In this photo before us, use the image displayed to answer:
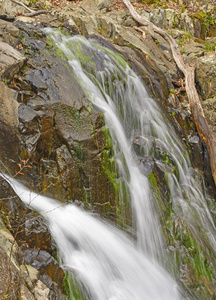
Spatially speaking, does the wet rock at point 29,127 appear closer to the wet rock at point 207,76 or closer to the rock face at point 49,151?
the rock face at point 49,151

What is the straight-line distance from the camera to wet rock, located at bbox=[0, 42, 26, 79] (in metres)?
5.02

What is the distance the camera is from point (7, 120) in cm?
447

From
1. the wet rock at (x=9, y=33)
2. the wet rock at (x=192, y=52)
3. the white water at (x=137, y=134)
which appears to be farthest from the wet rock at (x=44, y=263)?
the wet rock at (x=192, y=52)

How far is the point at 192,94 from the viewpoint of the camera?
8258 mm

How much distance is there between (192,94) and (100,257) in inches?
224

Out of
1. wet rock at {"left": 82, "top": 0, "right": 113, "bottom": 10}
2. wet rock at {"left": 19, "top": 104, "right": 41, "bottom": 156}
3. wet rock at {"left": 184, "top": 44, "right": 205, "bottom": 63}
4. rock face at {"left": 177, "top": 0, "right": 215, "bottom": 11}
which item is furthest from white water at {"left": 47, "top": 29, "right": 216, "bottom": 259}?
rock face at {"left": 177, "top": 0, "right": 215, "bottom": 11}

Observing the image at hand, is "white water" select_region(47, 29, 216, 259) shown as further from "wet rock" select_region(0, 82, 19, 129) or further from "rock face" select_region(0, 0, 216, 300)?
"wet rock" select_region(0, 82, 19, 129)

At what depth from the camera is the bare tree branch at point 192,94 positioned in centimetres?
705

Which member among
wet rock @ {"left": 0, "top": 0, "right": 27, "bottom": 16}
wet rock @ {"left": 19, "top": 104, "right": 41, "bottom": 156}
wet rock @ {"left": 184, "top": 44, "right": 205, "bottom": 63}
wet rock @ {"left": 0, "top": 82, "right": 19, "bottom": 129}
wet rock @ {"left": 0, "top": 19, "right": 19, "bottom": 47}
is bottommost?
wet rock @ {"left": 184, "top": 44, "right": 205, "bottom": 63}

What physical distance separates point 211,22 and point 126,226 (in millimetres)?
10659

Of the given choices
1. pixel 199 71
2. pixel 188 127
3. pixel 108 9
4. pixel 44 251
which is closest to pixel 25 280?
pixel 44 251

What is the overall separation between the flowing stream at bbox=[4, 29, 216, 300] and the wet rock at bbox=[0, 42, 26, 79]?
1199 millimetres

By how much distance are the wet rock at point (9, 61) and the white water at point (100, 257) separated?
198 centimetres

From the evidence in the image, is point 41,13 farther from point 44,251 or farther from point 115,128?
point 44,251
